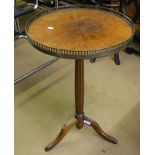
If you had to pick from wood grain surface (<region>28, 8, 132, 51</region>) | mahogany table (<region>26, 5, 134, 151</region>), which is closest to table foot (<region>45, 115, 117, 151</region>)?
mahogany table (<region>26, 5, 134, 151</region>)

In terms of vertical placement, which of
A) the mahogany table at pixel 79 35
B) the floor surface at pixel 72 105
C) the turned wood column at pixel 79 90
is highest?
the mahogany table at pixel 79 35

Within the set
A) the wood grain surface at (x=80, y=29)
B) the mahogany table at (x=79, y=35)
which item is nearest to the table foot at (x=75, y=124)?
the mahogany table at (x=79, y=35)

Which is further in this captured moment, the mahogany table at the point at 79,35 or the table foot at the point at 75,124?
the table foot at the point at 75,124

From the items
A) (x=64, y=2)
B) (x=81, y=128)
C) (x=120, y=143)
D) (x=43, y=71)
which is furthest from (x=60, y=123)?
(x=64, y=2)

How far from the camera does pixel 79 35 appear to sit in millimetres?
1527

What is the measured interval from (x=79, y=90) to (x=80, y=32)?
427mm

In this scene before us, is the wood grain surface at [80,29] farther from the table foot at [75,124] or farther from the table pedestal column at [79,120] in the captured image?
the table foot at [75,124]

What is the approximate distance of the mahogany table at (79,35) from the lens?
139 cm

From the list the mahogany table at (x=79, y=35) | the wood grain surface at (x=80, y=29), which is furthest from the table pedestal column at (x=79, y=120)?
the wood grain surface at (x=80, y=29)

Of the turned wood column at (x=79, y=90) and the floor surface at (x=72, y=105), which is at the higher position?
the turned wood column at (x=79, y=90)

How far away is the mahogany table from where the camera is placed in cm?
139

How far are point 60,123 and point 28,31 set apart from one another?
0.82m
